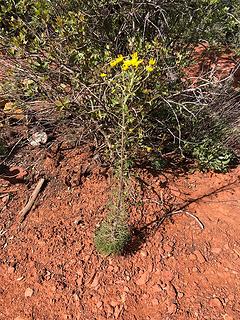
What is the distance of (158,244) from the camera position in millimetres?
2703

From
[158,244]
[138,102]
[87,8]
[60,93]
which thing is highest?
[87,8]

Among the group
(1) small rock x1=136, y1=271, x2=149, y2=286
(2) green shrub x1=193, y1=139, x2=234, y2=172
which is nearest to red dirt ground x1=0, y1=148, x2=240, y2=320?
(1) small rock x1=136, y1=271, x2=149, y2=286

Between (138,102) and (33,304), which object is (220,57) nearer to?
(138,102)

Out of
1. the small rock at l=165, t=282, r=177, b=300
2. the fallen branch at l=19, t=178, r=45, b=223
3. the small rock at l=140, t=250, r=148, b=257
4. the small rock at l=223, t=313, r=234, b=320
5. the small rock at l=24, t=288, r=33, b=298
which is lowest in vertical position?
the small rock at l=223, t=313, r=234, b=320

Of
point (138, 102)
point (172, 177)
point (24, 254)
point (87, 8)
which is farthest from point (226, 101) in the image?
point (24, 254)

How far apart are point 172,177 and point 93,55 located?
1.36 metres

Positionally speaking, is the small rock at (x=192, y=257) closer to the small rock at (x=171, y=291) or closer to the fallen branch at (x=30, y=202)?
the small rock at (x=171, y=291)

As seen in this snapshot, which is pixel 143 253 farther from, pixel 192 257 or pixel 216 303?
pixel 216 303

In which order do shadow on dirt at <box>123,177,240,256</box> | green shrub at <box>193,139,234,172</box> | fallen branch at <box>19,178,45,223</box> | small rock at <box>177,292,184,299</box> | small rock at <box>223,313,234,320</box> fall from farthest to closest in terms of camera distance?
green shrub at <box>193,139,234,172</box>
fallen branch at <box>19,178,45,223</box>
shadow on dirt at <box>123,177,240,256</box>
small rock at <box>177,292,184,299</box>
small rock at <box>223,313,234,320</box>

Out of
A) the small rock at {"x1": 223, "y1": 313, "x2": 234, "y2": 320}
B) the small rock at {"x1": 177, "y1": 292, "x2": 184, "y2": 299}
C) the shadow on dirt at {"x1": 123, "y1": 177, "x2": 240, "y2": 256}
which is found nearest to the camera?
the small rock at {"x1": 223, "y1": 313, "x2": 234, "y2": 320}

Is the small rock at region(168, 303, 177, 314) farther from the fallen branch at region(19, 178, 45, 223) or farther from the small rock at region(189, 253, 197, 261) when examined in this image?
the fallen branch at region(19, 178, 45, 223)

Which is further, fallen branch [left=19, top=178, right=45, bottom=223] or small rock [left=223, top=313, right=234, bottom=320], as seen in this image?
fallen branch [left=19, top=178, right=45, bottom=223]

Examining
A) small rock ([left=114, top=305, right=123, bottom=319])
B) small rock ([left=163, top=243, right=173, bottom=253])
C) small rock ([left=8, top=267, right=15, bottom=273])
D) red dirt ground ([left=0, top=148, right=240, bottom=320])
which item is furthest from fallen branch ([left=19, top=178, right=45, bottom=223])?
small rock ([left=163, top=243, right=173, bottom=253])

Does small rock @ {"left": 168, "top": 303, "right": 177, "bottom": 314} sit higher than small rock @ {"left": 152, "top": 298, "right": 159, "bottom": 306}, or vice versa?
small rock @ {"left": 152, "top": 298, "right": 159, "bottom": 306}
